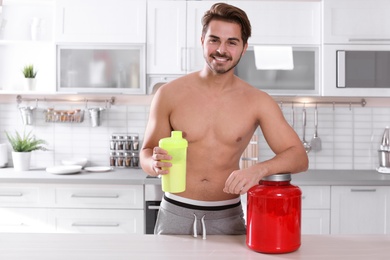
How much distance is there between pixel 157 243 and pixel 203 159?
0.54 meters

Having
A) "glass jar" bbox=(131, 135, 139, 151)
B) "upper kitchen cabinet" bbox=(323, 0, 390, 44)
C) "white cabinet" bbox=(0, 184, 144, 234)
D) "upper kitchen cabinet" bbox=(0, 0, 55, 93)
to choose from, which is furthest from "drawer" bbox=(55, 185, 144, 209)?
"upper kitchen cabinet" bbox=(323, 0, 390, 44)

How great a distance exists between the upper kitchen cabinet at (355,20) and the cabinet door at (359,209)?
1.04 metres

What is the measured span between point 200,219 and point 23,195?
1.75 metres

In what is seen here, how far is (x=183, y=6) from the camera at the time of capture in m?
3.38

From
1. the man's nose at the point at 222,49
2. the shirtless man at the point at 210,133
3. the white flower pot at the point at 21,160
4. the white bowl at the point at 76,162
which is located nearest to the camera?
the man's nose at the point at 222,49

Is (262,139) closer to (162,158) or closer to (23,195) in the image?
(23,195)

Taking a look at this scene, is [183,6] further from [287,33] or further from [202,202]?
[202,202]

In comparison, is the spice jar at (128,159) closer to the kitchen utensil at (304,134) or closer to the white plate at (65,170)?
the white plate at (65,170)

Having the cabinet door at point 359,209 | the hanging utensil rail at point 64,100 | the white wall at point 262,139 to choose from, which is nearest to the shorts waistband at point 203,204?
the cabinet door at point 359,209

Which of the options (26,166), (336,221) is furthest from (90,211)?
(336,221)

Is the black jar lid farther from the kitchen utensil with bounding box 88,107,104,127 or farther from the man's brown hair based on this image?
the kitchen utensil with bounding box 88,107,104,127

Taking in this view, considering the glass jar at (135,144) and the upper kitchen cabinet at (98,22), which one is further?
the glass jar at (135,144)

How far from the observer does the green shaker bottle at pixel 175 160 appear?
4.60 ft

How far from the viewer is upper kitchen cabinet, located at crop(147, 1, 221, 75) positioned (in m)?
3.38
